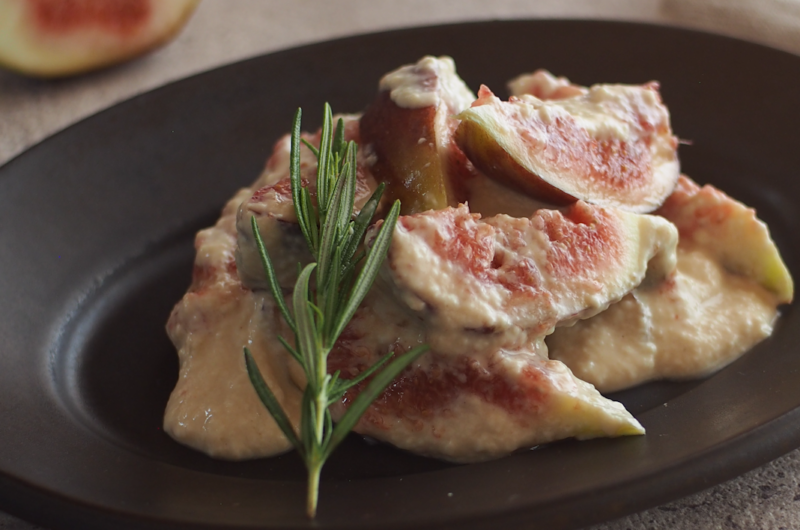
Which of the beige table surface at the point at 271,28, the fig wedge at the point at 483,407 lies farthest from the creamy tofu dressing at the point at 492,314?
the beige table surface at the point at 271,28

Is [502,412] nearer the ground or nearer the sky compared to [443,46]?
nearer the ground

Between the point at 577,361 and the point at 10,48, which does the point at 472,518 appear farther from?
the point at 10,48

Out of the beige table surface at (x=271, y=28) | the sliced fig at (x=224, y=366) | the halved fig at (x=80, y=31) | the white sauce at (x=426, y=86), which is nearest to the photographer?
the sliced fig at (x=224, y=366)

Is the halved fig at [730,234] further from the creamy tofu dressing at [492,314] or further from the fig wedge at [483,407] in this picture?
the fig wedge at [483,407]

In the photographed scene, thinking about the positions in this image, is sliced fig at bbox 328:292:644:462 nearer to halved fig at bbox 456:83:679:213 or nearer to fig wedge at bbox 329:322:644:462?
fig wedge at bbox 329:322:644:462

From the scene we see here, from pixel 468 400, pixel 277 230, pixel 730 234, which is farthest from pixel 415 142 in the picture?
pixel 730 234

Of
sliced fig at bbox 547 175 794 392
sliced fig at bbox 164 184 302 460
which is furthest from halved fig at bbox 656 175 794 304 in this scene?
sliced fig at bbox 164 184 302 460

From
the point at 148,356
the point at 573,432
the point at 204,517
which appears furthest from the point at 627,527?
the point at 148,356
